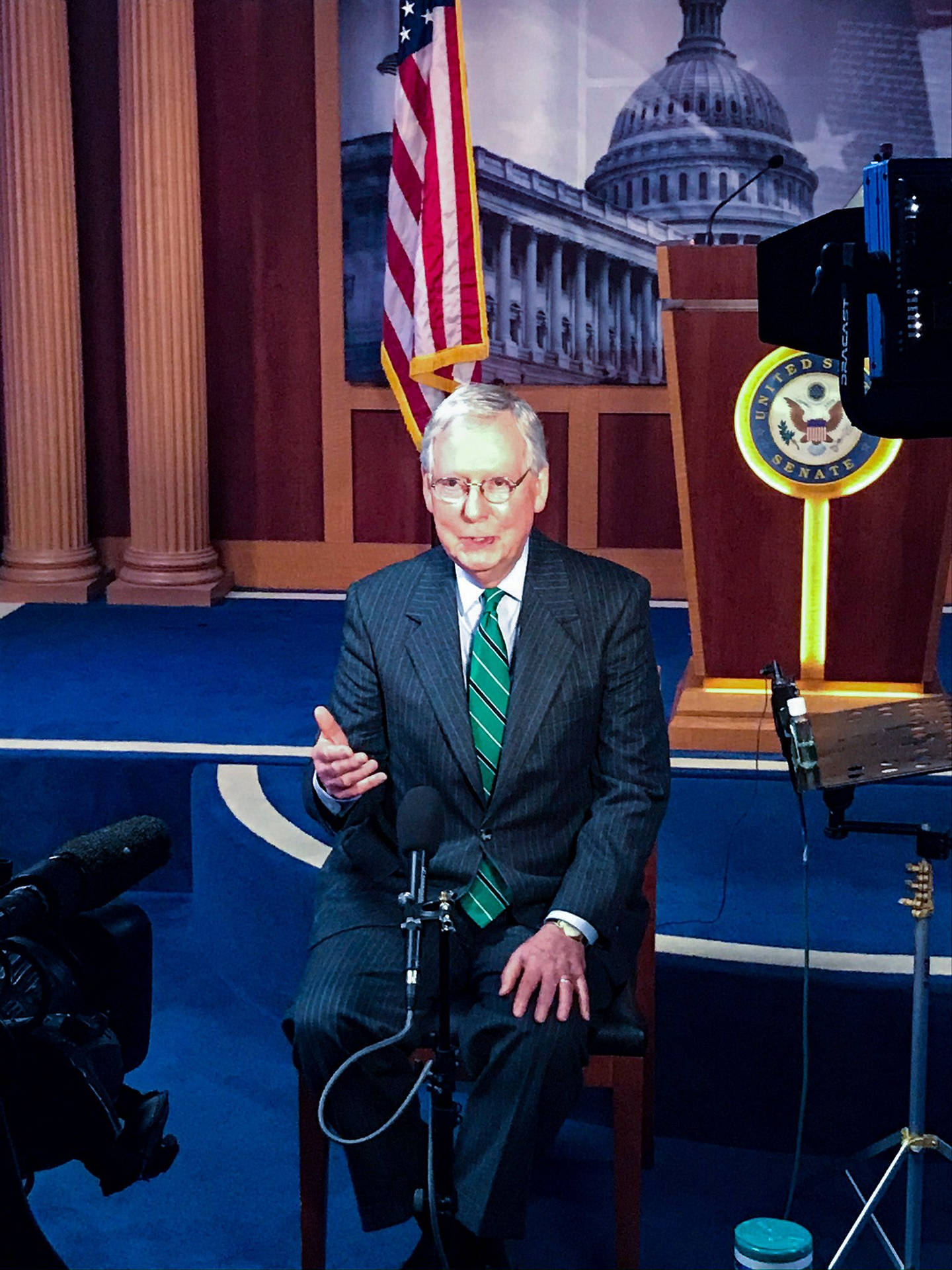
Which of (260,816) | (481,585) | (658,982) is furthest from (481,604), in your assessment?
(260,816)

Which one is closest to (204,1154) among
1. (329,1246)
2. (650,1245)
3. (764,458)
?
(329,1246)

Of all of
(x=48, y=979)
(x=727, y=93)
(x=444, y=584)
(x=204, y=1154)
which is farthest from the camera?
(x=727, y=93)

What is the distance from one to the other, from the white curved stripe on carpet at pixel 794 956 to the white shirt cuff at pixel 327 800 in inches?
36.5

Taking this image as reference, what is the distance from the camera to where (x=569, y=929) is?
2430mm

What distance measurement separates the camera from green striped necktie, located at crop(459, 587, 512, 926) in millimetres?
2541

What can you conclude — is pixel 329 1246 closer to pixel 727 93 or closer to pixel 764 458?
pixel 764 458

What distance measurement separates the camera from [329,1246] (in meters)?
2.74

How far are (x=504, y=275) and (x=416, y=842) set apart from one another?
486cm

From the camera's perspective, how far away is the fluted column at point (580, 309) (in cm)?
650

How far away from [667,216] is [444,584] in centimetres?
415

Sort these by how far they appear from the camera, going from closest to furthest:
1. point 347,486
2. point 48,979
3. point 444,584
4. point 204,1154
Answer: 1. point 48,979
2. point 444,584
3. point 204,1154
4. point 347,486

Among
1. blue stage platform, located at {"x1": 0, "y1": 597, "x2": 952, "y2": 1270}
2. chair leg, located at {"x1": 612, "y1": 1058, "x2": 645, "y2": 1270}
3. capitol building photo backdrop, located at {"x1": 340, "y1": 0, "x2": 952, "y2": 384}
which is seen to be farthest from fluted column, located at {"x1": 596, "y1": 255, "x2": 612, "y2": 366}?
chair leg, located at {"x1": 612, "y1": 1058, "x2": 645, "y2": 1270}

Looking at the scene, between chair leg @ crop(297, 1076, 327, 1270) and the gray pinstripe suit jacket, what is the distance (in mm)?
286

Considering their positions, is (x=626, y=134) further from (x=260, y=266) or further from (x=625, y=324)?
→ (x=260, y=266)
